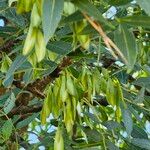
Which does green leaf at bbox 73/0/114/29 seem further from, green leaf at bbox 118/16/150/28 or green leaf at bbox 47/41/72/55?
green leaf at bbox 47/41/72/55

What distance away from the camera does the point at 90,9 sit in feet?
1.66

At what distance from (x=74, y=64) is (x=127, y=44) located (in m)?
0.36

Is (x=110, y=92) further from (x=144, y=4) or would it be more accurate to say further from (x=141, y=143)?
(x=144, y=4)

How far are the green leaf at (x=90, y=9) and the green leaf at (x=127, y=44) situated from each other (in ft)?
0.12

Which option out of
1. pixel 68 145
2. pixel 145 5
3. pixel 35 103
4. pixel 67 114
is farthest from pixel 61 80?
pixel 35 103

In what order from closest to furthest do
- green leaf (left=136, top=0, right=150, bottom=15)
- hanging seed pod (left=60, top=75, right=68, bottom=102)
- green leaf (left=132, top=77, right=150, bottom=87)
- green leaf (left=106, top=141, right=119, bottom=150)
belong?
1. green leaf (left=136, top=0, right=150, bottom=15)
2. hanging seed pod (left=60, top=75, right=68, bottom=102)
3. green leaf (left=106, top=141, right=119, bottom=150)
4. green leaf (left=132, top=77, right=150, bottom=87)

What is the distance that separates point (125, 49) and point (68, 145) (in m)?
0.37

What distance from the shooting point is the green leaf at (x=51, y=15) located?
1.66ft

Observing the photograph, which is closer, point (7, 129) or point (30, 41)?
point (30, 41)

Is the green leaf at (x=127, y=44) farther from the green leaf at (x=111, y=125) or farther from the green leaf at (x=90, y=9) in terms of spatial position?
the green leaf at (x=111, y=125)

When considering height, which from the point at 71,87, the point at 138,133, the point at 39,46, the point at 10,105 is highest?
the point at 39,46

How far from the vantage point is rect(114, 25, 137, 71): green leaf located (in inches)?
21.3

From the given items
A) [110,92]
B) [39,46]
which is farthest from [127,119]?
[39,46]

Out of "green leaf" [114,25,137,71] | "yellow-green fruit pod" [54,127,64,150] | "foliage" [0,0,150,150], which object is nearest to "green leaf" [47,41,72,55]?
"foliage" [0,0,150,150]
